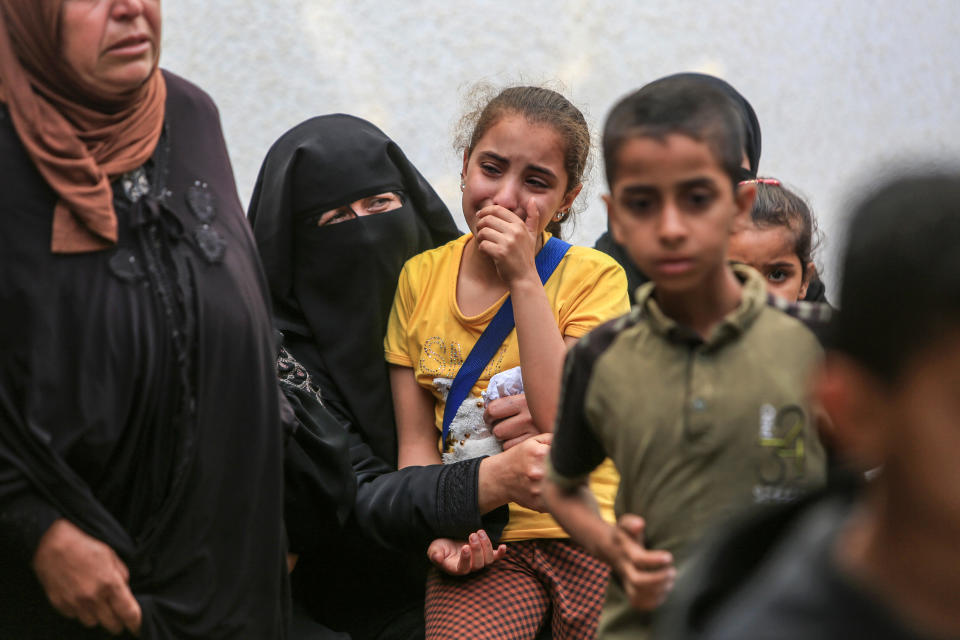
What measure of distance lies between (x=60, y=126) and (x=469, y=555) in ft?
3.74

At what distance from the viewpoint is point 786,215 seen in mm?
2564

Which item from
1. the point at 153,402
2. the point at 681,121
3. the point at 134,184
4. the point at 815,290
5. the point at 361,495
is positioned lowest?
the point at 361,495

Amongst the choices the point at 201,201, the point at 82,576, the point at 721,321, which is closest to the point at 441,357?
the point at 201,201

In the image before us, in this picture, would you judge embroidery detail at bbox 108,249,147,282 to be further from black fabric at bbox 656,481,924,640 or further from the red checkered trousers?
black fabric at bbox 656,481,924,640

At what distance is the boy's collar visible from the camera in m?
1.61

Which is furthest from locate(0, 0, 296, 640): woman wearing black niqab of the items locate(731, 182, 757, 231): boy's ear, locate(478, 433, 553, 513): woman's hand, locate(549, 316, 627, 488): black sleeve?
locate(731, 182, 757, 231): boy's ear

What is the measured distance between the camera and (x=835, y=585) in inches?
35.3

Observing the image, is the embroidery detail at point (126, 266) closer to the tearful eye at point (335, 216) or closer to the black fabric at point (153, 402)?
the black fabric at point (153, 402)

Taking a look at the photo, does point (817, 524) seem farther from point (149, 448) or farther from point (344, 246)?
point (344, 246)

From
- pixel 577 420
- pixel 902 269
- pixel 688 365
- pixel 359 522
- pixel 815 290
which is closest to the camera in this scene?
pixel 902 269

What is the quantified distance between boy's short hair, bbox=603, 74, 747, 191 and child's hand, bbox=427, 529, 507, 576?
995mm

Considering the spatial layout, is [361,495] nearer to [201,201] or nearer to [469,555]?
[469,555]

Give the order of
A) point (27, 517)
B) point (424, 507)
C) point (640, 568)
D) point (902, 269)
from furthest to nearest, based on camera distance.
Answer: point (424, 507)
point (27, 517)
point (640, 568)
point (902, 269)

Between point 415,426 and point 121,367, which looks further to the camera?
point 415,426
